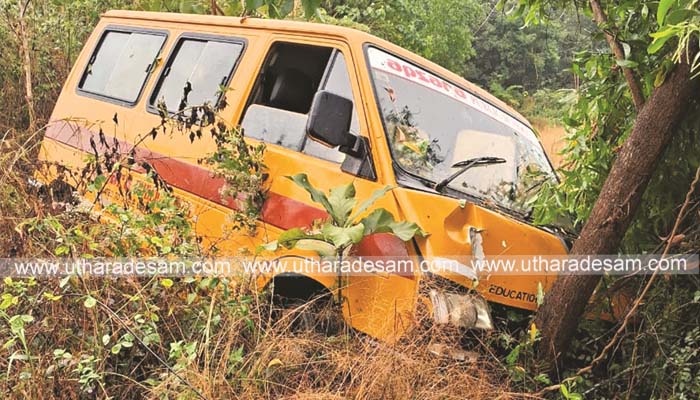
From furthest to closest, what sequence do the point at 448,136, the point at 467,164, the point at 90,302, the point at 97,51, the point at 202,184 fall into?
the point at 97,51 → the point at 202,184 → the point at 448,136 → the point at 467,164 → the point at 90,302

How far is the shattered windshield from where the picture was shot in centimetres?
346

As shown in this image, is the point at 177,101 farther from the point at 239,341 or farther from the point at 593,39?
the point at 593,39

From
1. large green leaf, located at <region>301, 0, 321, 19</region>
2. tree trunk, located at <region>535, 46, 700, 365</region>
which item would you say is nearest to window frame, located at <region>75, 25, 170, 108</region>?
large green leaf, located at <region>301, 0, 321, 19</region>

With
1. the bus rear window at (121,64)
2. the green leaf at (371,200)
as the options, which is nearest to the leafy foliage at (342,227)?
the green leaf at (371,200)

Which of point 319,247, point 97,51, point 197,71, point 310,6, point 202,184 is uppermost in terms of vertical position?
point 310,6

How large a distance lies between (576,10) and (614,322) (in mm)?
1775

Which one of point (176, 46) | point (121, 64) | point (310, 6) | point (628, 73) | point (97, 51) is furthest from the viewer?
point (97, 51)

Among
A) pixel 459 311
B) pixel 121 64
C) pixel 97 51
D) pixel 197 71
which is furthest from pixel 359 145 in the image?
pixel 97 51

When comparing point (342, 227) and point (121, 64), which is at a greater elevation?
point (121, 64)

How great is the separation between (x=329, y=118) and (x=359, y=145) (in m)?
0.24

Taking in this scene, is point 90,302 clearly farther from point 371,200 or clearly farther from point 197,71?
point 197,71

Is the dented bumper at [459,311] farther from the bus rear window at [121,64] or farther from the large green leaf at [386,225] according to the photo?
the bus rear window at [121,64]

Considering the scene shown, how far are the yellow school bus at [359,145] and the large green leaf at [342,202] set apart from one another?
7.7 inches

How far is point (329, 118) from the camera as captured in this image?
10.3 ft
